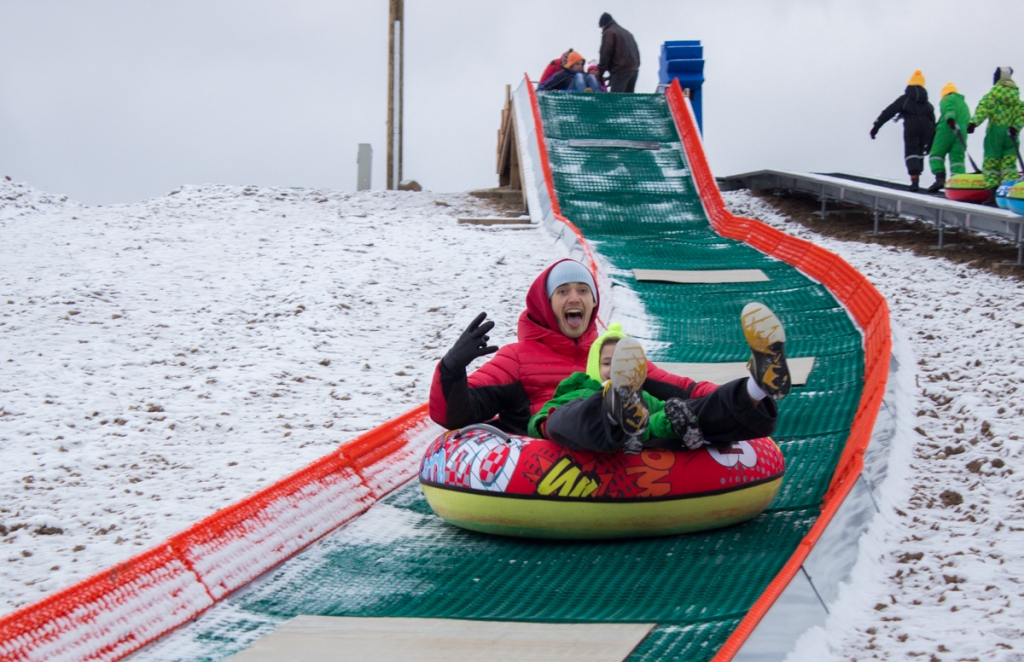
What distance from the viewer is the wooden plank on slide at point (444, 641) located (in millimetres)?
2590

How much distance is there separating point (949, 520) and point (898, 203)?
21.8ft

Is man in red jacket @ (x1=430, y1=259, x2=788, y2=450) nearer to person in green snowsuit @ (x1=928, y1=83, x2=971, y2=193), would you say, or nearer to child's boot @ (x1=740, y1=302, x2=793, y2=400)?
child's boot @ (x1=740, y1=302, x2=793, y2=400)

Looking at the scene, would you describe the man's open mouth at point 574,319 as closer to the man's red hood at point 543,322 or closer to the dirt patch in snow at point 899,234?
the man's red hood at point 543,322

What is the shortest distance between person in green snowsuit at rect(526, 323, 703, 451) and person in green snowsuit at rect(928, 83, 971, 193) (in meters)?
7.93

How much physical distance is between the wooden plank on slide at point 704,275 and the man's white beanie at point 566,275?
391 centimetres

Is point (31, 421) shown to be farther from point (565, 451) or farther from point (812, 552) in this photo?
point (812, 552)

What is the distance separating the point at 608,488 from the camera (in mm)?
3291

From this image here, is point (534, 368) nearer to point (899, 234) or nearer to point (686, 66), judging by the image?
point (899, 234)

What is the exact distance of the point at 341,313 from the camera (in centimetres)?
741

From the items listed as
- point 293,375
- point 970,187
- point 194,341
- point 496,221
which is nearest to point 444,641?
point 293,375

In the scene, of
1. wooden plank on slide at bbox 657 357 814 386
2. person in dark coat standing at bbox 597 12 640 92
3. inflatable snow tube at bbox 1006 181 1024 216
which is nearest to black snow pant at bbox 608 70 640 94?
person in dark coat standing at bbox 597 12 640 92

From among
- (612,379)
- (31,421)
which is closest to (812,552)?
(612,379)

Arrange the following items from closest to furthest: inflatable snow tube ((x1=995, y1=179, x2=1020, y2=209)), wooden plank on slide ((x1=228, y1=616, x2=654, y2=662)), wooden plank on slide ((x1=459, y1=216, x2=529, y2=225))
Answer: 1. wooden plank on slide ((x1=228, y1=616, x2=654, y2=662))
2. inflatable snow tube ((x1=995, y1=179, x2=1020, y2=209))
3. wooden plank on slide ((x1=459, y1=216, x2=529, y2=225))

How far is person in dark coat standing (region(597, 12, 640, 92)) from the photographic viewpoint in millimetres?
13305
